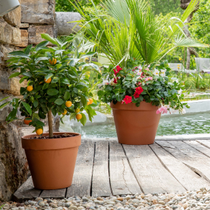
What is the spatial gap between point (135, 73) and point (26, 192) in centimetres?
151

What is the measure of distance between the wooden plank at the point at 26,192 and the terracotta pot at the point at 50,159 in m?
0.04

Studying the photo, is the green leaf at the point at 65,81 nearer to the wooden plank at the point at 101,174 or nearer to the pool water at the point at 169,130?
the wooden plank at the point at 101,174

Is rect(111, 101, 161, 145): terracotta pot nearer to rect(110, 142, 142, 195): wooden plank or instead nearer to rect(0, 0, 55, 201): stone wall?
rect(110, 142, 142, 195): wooden plank

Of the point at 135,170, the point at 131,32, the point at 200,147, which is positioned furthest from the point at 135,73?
the point at 135,170

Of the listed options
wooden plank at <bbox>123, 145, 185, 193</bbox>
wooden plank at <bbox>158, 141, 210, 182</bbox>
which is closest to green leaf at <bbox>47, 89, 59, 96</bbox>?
wooden plank at <bbox>123, 145, 185, 193</bbox>

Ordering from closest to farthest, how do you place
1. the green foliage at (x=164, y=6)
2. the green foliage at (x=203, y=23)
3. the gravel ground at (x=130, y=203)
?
the gravel ground at (x=130, y=203)
the green foliage at (x=203, y=23)
the green foliage at (x=164, y=6)

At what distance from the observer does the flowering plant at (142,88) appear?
247cm

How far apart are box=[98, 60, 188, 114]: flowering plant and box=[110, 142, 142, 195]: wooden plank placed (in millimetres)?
531

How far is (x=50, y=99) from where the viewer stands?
1333 mm

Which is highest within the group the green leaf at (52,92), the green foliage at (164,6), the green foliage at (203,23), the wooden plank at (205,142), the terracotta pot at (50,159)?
the green foliage at (164,6)

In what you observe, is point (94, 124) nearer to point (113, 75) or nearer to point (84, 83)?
point (113, 75)

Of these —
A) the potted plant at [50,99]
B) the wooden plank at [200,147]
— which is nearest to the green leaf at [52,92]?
the potted plant at [50,99]

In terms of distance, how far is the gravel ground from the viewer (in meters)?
1.21

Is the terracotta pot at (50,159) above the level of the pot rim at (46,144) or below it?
below
